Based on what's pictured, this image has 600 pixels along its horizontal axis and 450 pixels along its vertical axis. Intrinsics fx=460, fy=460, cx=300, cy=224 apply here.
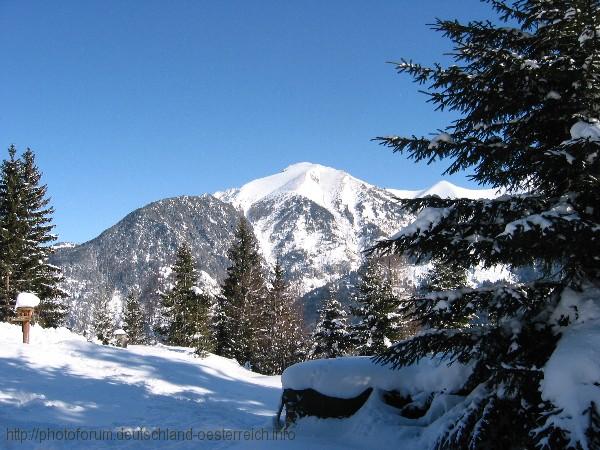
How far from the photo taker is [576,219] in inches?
179

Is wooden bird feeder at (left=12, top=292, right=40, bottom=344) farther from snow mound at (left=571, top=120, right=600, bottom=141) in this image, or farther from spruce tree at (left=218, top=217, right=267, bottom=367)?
snow mound at (left=571, top=120, right=600, bottom=141)

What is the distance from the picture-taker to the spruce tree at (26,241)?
30.2 meters

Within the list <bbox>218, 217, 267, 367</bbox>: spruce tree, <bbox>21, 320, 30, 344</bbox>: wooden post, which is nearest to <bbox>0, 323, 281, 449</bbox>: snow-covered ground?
<bbox>21, 320, 30, 344</bbox>: wooden post

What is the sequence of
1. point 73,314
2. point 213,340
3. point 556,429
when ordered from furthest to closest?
point 73,314
point 213,340
point 556,429

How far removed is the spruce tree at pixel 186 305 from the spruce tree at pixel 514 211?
94.4 feet

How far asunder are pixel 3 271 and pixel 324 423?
93.3 feet

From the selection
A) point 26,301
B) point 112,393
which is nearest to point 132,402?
point 112,393

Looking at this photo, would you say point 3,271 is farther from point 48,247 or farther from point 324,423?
point 324,423

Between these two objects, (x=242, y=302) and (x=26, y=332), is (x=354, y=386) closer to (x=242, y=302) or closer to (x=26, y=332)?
(x=26, y=332)

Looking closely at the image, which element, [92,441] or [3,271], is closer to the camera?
[92,441]

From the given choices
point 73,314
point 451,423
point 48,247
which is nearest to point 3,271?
point 48,247

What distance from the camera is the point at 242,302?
35344mm

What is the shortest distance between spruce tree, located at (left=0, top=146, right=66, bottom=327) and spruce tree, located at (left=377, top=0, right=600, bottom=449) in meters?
31.5

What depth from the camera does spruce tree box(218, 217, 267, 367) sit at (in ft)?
111
